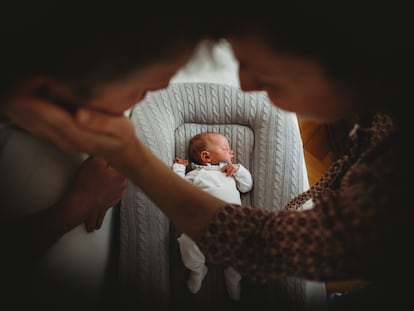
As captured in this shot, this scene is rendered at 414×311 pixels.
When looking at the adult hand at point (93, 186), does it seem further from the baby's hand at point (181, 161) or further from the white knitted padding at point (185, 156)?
the baby's hand at point (181, 161)

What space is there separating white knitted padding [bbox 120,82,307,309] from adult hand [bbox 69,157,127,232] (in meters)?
0.35

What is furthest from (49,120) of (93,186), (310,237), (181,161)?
(181,161)

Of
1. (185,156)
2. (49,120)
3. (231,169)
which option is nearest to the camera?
(49,120)

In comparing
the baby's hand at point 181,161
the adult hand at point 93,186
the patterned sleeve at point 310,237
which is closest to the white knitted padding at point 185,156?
the baby's hand at point 181,161

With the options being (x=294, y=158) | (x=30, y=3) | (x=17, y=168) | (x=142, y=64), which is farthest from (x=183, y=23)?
(x=294, y=158)

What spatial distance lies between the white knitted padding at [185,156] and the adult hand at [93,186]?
1.15ft

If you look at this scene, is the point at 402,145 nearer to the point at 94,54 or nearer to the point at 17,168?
the point at 94,54

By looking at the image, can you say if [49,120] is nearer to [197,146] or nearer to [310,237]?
[310,237]

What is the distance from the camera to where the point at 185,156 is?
5.29ft

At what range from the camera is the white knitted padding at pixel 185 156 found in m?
1.18

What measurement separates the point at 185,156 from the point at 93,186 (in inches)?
31.2

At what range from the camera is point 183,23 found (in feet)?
1.55

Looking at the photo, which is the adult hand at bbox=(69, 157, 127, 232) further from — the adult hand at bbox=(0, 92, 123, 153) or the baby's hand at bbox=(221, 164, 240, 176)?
the baby's hand at bbox=(221, 164, 240, 176)

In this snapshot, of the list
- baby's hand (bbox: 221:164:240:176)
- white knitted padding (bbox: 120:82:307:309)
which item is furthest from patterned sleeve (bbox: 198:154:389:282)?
baby's hand (bbox: 221:164:240:176)
